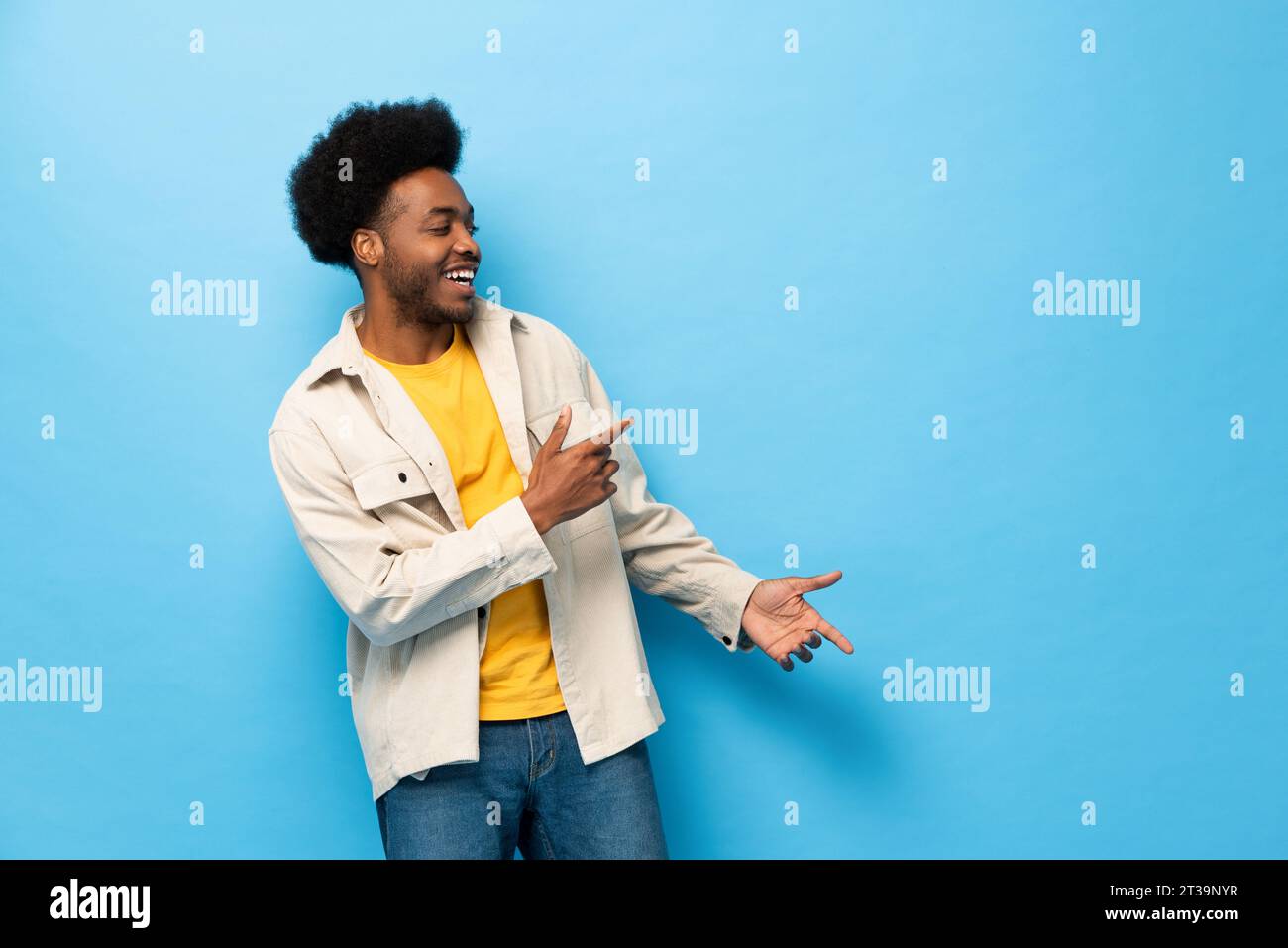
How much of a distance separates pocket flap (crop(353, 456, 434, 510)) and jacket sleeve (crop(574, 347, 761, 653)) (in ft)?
1.05

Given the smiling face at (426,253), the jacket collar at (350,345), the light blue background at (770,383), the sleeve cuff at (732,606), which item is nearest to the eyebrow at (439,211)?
the smiling face at (426,253)

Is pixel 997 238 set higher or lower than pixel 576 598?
higher

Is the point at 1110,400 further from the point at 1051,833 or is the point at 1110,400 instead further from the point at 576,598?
the point at 576,598

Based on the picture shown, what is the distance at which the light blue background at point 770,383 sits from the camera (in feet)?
6.50

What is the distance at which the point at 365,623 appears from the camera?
1.58 m

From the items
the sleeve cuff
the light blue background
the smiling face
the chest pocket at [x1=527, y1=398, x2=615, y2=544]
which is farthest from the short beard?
the sleeve cuff

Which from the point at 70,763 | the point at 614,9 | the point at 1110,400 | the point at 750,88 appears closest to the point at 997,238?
the point at 1110,400

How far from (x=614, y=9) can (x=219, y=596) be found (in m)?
1.27

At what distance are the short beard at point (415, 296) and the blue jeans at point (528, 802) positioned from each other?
2.00ft

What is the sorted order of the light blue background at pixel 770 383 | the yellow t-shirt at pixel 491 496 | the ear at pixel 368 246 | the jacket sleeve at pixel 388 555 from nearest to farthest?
the jacket sleeve at pixel 388 555
the yellow t-shirt at pixel 491 496
the ear at pixel 368 246
the light blue background at pixel 770 383

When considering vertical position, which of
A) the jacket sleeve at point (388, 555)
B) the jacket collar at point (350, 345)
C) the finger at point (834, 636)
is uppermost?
the jacket collar at point (350, 345)

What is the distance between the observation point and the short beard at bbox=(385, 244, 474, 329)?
1.66 m

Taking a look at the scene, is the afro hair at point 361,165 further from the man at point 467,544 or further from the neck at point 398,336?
the neck at point 398,336

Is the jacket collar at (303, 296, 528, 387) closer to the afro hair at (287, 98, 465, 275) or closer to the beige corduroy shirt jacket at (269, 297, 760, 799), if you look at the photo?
the beige corduroy shirt jacket at (269, 297, 760, 799)
